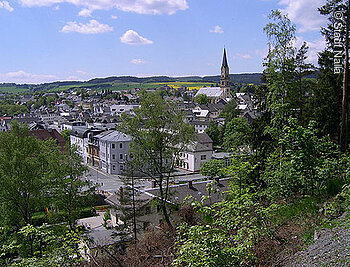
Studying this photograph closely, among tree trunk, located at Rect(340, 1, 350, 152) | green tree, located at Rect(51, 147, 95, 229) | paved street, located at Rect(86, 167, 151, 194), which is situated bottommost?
paved street, located at Rect(86, 167, 151, 194)

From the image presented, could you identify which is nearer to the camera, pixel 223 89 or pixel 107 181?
pixel 107 181

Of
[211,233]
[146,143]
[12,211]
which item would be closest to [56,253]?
[211,233]

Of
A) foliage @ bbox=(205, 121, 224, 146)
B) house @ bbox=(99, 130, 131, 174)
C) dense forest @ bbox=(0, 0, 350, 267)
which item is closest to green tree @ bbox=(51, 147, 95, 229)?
dense forest @ bbox=(0, 0, 350, 267)

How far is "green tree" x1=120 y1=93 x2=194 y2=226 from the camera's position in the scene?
A: 19.5 m

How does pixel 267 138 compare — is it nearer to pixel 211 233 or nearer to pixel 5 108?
pixel 211 233

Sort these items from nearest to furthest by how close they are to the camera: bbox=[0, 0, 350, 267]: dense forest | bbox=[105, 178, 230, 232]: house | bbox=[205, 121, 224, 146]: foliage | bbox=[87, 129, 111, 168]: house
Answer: bbox=[0, 0, 350, 267]: dense forest → bbox=[105, 178, 230, 232]: house → bbox=[87, 129, 111, 168]: house → bbox=[205, 121, 224, 146]: foliage

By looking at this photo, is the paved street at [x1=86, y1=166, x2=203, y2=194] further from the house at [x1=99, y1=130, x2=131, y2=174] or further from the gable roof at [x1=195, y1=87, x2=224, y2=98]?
the gable roof at [x1=195, y1=87, x2=224, y2=98]

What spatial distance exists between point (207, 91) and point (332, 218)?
505 ft

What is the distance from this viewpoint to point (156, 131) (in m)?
19.5

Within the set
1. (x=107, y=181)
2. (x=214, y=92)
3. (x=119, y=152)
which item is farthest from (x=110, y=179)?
(x=214, y=92)

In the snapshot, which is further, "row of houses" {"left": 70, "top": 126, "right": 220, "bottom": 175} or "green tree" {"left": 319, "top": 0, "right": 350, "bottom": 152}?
"row of houses" {"left": 70, "top": 126, "right": 220, "bottom": 175}

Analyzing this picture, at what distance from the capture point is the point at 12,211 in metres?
20.8

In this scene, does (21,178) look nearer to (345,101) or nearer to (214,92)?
(345,101)

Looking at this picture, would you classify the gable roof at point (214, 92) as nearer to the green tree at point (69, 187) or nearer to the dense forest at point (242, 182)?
the dense forest at point (242, 182)
